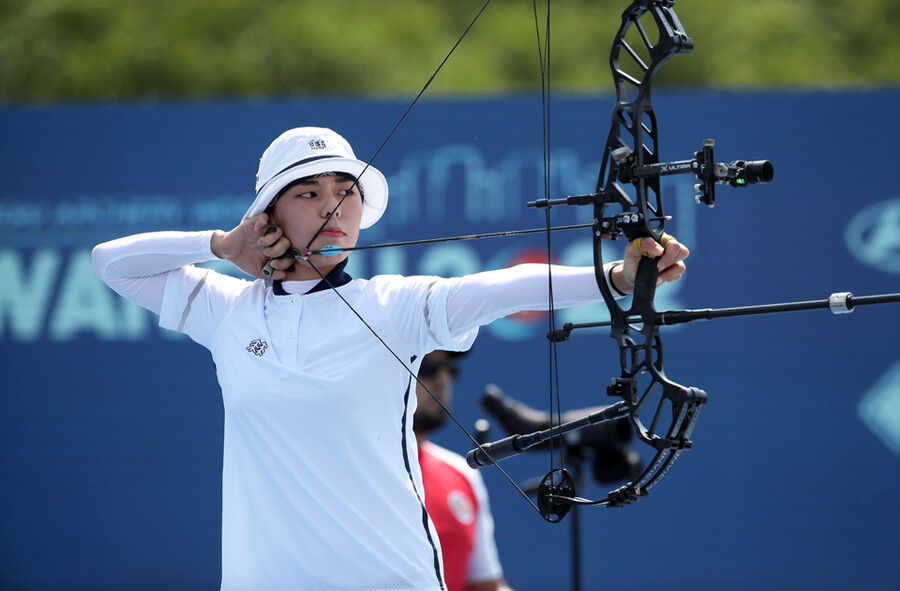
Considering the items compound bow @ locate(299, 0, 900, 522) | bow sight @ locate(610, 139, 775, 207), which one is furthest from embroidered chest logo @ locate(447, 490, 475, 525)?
bow sight @ locate(610, 139, 775, 207)

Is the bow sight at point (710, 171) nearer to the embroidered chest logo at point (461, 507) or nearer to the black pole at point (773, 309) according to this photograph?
the black pole at point (773, 309)

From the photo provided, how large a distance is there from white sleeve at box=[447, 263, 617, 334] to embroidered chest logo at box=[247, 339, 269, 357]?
37 cm

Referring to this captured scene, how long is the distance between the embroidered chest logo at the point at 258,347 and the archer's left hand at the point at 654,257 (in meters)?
0.68

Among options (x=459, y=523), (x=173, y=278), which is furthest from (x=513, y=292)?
(x=459, y=523)

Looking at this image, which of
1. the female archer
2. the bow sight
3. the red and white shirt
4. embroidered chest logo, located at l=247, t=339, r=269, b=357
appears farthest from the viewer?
the red and white shirt

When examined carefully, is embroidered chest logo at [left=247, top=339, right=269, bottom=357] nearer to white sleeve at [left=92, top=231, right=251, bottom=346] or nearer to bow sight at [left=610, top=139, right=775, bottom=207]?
white sleeve at [left=92, top=231, right=251, bottom=346]

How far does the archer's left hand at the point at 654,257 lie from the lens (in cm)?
191

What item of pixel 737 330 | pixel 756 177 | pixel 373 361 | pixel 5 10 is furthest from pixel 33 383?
pixel 5 10

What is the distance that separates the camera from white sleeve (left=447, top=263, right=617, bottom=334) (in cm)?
198

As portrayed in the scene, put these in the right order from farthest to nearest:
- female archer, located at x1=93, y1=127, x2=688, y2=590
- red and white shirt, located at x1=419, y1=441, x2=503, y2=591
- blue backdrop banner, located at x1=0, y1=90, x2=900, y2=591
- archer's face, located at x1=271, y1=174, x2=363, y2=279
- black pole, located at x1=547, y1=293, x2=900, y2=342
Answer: blue backdrop banner, located at x1=0, y1=90, x2=900, y2=591
red and white shirt, located at x1=419, y1=441, x2=503, y2=591
archer's face, located at x1=271, y1=174, x2=363, y2=279
female archer, located at x1=93, y1=127, x2=688, y2=590
black pole, located at x1=547, y1=293, x2=900, y2=342

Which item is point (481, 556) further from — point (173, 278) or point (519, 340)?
point (519, 340)

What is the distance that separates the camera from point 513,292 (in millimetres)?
1999

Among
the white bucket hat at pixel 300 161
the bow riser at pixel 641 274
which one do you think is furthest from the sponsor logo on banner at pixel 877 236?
the white bucket hat at pixel 300 161

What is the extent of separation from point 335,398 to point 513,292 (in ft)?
1.25
